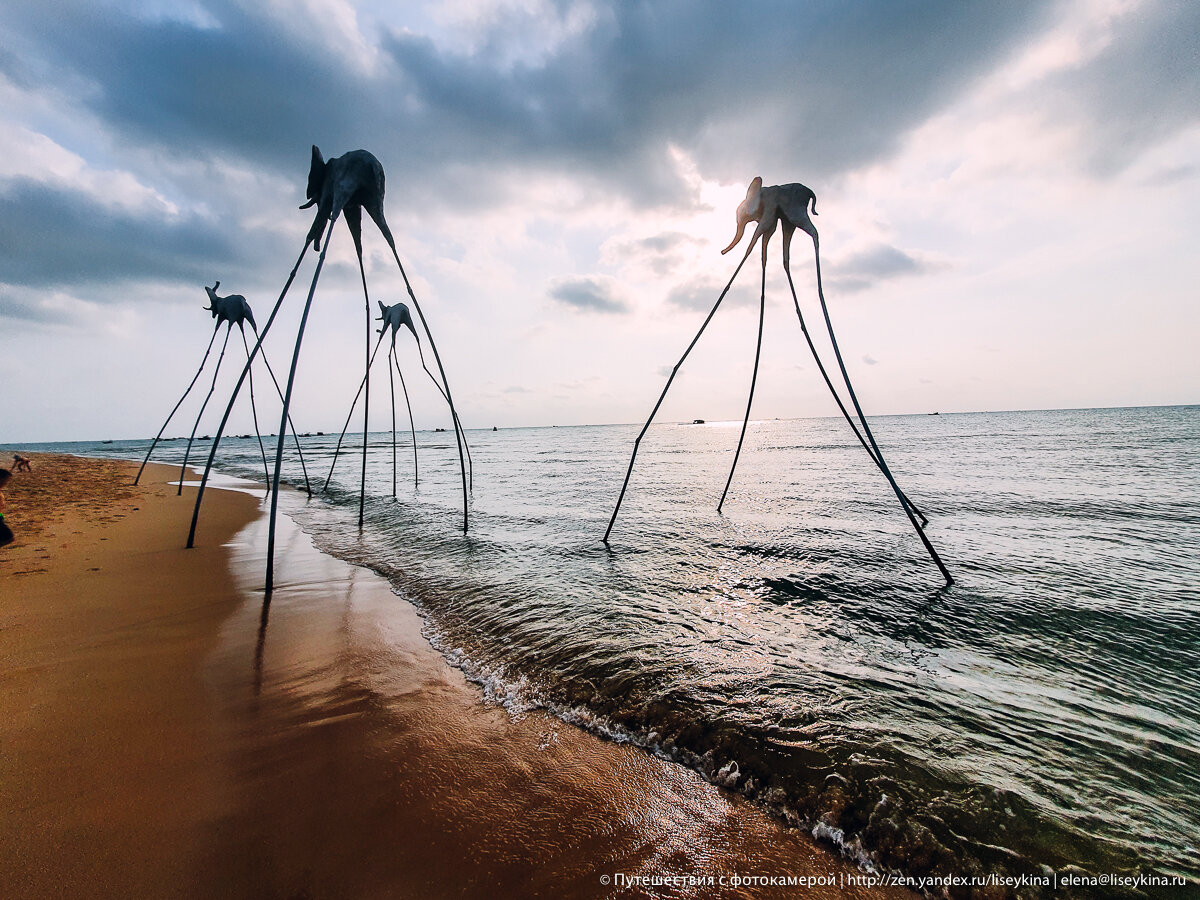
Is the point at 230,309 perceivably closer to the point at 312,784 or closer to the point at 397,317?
the point at 397,317

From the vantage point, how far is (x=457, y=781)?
2.61m

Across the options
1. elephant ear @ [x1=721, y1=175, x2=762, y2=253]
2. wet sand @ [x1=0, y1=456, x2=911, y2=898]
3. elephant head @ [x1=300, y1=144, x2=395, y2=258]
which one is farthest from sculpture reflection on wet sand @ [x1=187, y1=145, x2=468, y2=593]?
elephant ear @ [x1=721, y1=175, x2=762, y2=253]

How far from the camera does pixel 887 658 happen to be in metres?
4.21

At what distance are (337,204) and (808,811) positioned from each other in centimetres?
825

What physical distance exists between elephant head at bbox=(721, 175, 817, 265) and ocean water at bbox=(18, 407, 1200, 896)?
5.56 m

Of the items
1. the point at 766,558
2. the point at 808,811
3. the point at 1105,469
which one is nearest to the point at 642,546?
the point at 766,558

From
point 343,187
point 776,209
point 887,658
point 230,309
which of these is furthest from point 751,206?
point 230,309

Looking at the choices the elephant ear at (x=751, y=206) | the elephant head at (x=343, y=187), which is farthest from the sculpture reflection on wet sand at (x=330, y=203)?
the elephant ear at (x=751, y=206)

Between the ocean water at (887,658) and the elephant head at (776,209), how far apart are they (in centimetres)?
556

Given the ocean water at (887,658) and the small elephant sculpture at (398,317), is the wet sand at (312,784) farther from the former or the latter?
the small elephant sculpture at (398,317)

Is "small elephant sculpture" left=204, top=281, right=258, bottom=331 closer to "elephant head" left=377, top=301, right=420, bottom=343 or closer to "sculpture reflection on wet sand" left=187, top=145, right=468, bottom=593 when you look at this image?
"elephant head" left=377, top=301, right=420, bottom=343

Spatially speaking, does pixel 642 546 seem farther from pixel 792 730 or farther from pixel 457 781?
pixel 457 781

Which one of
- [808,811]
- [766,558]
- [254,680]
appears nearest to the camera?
[808,811]

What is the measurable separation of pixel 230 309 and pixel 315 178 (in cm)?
798
